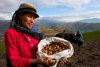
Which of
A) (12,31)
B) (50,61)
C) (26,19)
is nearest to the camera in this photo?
(50,61)

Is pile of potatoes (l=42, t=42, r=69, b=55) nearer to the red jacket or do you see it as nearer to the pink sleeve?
the red jacket

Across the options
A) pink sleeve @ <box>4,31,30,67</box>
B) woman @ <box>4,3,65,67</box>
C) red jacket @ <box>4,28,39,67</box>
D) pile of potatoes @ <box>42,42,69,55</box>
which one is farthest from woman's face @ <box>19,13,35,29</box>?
pile of potatoes @ <box>42,42,69,55</box>

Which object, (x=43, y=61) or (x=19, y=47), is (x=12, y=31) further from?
(x=43, y=61)

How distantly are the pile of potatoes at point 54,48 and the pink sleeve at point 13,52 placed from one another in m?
0.41

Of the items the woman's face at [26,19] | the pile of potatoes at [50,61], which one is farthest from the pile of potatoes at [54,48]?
the woman's face at [26,19]

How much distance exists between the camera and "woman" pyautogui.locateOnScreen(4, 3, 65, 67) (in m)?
1.48

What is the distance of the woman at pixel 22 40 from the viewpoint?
1480 mm

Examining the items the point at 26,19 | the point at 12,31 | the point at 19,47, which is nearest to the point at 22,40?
the point at 19,47

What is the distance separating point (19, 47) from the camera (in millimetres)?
1587

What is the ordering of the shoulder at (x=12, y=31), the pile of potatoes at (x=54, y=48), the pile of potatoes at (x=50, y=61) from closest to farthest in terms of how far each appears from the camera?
the pile of potatoes at (x=50, y=61) < the shoulder at (x=12, y=31) < the pile of potatoes at (x=54, y=48)

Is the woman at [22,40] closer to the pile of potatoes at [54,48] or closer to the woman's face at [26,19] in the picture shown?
the woman's face at [26,19]

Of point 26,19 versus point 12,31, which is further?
point 26,19

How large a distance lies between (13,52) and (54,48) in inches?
30.0

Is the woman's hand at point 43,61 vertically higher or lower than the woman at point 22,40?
lower
